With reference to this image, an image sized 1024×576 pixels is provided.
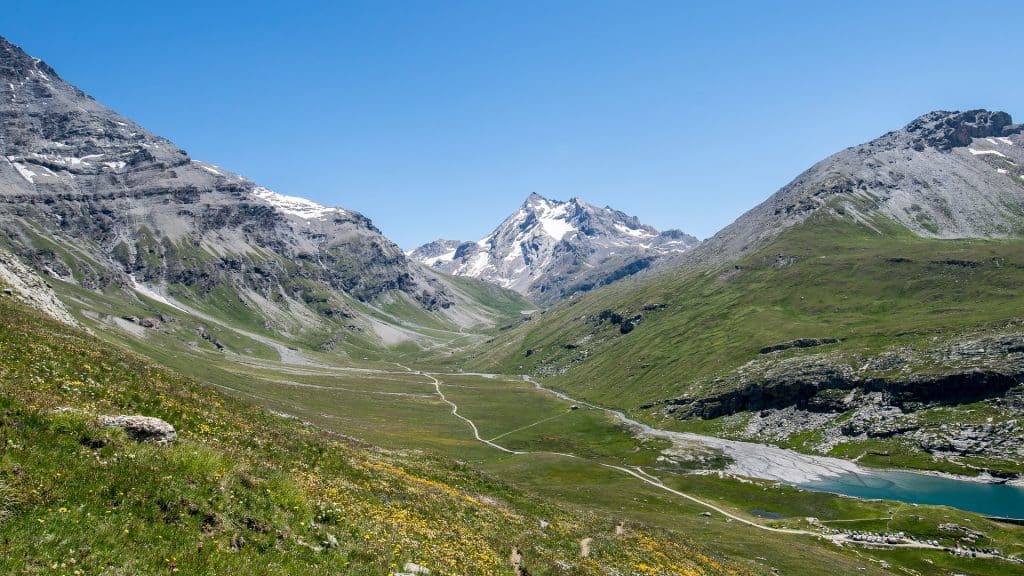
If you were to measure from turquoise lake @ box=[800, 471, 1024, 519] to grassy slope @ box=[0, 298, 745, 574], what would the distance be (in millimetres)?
99934

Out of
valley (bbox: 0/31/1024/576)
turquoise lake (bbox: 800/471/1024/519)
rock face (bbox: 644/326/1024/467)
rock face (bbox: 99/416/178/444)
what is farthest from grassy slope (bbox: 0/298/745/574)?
rock face (bbox: 644/326/1024/467)

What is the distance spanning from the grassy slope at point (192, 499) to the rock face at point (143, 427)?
656 mm

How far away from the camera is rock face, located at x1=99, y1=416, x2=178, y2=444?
18.7 m

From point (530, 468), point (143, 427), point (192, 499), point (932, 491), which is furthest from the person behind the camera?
point (932, 491)

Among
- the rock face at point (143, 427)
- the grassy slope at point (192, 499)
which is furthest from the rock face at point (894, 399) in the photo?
the rock face at point (143, 427)

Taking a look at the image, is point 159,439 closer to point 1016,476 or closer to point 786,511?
point 786,511

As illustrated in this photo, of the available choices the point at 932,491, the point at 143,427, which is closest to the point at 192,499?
the point at 143,427

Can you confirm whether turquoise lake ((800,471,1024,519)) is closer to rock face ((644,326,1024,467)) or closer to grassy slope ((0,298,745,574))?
rock face ((644,326,1024,467))

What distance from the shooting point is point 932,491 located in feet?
363

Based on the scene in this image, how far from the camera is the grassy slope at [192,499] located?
43.8ft

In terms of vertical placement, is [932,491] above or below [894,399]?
below

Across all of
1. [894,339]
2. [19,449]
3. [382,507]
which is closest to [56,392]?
[19,449]

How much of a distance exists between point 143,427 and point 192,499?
455 centimetres

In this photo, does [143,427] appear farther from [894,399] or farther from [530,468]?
[894,399]
